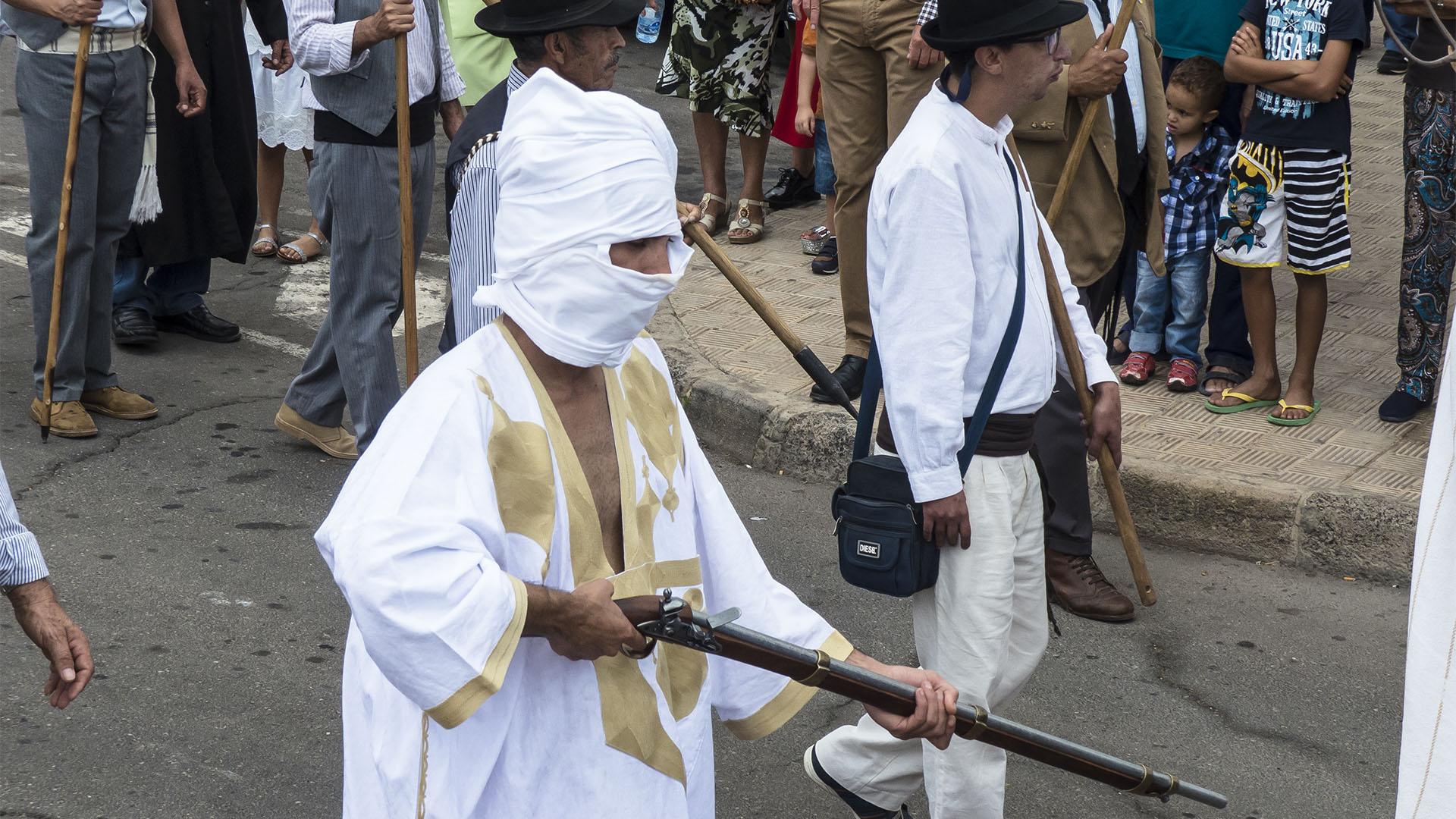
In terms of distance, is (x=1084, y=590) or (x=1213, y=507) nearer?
(x=1084, y=590)

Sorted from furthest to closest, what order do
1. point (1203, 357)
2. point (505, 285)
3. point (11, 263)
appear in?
point (11, 263) < point (1203, 357) < point (505, 285)

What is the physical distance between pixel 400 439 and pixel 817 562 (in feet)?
10.3

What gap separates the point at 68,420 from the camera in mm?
5824

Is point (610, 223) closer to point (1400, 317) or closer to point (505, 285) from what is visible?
point (505, 285)

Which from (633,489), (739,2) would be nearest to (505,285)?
(633,489)

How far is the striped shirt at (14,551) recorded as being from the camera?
2.63 metres

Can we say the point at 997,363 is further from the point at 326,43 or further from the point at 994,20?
the point at 326,43

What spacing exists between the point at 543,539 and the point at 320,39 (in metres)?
3.37

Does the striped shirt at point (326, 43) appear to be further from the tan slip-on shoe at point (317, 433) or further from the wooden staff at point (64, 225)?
the tan slip-on shoe at point (317, 433)

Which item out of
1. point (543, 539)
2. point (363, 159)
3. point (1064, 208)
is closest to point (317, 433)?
point (363, 159)

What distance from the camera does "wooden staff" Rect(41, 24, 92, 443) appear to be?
5551 mm

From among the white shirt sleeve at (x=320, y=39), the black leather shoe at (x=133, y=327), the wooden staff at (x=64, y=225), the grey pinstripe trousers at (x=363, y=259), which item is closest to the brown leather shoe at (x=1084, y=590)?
the grey pinstripe trousers at (x=363, y=259)

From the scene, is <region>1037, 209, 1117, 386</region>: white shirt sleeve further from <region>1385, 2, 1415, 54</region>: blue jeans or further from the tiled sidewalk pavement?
<region>1385, 2, 1415, 54</region>: blue jeans

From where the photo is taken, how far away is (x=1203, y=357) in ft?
21.1
